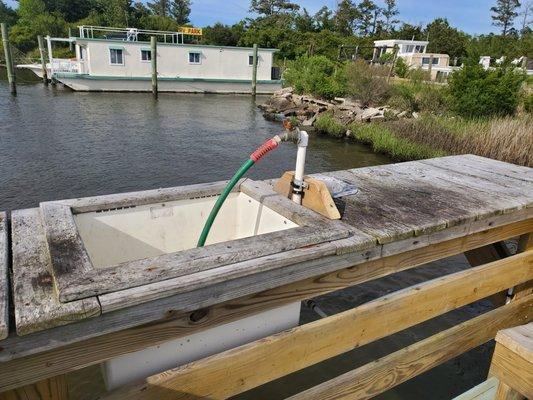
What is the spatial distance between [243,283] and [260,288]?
0.33ft

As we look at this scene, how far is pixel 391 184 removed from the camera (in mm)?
3395

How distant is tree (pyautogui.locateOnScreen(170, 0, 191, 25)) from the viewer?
253ft

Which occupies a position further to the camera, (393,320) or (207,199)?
(207,199)

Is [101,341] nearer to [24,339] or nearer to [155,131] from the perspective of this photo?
[24,339]

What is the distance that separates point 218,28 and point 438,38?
1004 inches

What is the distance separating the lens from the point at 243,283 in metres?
1.85

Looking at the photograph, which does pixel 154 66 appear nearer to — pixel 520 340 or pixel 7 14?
pixel 520 340

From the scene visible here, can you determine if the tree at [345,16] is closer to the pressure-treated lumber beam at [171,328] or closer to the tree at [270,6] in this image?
the tree at [270,6]

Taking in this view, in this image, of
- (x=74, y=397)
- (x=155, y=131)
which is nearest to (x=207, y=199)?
(x=74, y=397)

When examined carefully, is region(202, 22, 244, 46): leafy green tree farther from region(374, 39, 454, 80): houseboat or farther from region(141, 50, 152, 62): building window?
region(141, 50, 152, 62): building window

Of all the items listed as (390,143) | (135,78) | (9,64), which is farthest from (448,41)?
(9,64)

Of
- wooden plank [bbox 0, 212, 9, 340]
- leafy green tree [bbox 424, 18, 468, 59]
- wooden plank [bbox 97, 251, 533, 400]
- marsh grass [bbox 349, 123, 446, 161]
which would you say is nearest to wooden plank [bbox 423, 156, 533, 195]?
wooden plank [bbox 97, 251, 533, 400]

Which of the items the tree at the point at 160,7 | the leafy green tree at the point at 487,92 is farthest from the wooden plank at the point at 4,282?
the tree at the point at 160,7

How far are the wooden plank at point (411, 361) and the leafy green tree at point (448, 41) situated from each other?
50.9 metres
